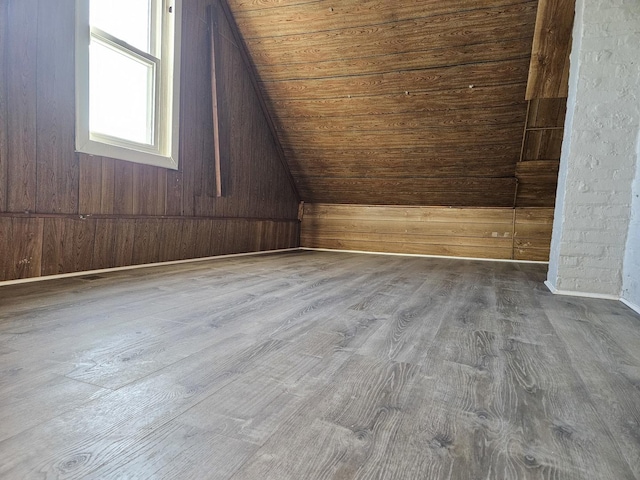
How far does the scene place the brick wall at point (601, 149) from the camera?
8.86 ft

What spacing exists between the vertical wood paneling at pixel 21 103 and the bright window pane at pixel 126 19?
0.53 meters

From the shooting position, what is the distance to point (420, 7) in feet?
11.8

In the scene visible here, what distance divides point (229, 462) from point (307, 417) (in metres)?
0.25

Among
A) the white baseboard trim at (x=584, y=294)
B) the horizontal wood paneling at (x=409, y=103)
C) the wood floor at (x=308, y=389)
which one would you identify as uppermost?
the horizontal wood paneling at (x=409, y=103)

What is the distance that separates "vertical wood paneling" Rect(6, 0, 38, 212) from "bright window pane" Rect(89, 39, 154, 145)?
0.45 m

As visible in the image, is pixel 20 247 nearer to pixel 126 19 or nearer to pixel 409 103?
pixel 126 19

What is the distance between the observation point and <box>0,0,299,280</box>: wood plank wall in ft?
7.97

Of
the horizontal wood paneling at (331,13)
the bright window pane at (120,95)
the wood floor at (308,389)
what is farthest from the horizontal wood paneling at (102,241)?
the horizontal wood paneling at (331,13)

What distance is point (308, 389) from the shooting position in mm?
1166

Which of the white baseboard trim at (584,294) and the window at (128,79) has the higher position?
the window at (128,79)

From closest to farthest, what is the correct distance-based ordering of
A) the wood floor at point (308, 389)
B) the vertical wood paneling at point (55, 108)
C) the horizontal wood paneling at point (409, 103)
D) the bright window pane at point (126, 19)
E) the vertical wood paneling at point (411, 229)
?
the wood floor at point (308, 389) → the vertical wood paneling at point (55, 108) → the bright window pane at point (126, 19) → the horizontal wood paneling at point (409, 103) → the vertical wood paneling at point (411, 229)

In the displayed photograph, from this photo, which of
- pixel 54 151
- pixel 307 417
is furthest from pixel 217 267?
pixel 307 417

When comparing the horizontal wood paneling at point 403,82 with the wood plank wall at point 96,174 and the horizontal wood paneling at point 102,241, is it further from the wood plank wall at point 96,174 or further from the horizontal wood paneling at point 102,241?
the horizontal wood paneling at point 102,241

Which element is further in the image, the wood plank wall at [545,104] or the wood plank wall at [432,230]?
the wood plank wall at [432,230]
